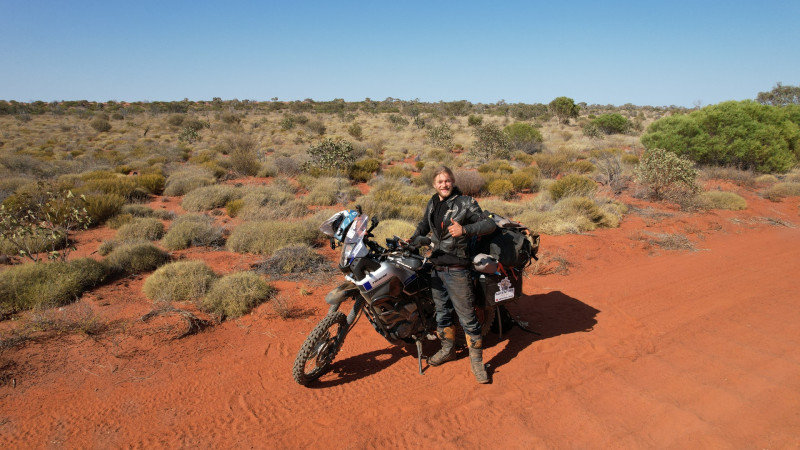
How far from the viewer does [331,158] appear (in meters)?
15.4

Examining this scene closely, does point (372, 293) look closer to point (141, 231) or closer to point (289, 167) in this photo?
point (141, 231)

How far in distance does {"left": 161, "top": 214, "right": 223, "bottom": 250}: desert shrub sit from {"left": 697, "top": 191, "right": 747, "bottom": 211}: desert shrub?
12.2 metres

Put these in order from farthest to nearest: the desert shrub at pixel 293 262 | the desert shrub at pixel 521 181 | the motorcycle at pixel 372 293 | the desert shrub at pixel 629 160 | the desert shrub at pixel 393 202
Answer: the desert shrub at pixel 629 160, the desert shrub at pixel 521 181, the desert shrub at pixel 393 202, the desert shrub at pixel 293 262, the motorcycle at pixel 372 293

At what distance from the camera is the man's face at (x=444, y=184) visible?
3377 mm

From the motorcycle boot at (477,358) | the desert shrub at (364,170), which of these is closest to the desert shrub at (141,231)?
the motorcycle boot at (477,358)

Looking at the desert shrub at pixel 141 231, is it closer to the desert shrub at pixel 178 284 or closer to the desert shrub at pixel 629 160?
the desert shrub at pixel 178 284

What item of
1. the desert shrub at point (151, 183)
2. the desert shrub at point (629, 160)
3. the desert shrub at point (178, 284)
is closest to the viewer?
the desert shrub at point (178, 284)

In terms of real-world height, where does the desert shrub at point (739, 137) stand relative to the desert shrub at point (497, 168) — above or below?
above

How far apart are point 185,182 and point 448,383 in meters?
13.0

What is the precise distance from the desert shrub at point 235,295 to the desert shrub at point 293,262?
2.88 feet

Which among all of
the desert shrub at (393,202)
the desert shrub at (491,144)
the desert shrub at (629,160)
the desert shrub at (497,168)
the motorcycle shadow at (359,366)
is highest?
the desert shrub at (491,144)

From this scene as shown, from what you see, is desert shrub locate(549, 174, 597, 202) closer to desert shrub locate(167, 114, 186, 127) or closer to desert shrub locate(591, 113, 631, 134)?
desert shrub locate(591, 113, 631, 134)

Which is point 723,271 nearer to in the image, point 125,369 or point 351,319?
point 351,319

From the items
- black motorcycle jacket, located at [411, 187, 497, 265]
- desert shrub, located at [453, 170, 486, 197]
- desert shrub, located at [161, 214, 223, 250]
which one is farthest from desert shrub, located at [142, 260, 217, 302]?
desert shrub, located at [453, 170, 486, 197]
